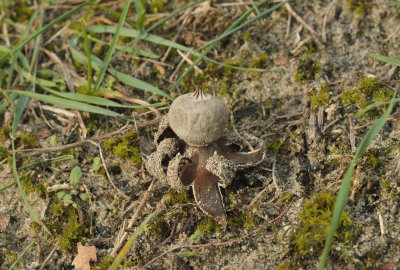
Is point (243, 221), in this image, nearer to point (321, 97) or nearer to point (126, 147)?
point (126, 147)

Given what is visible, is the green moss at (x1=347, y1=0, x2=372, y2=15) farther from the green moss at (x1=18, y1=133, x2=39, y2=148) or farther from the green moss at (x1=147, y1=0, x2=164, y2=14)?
the green moss at (x1=18, y1=133, x2=39, y2=148)

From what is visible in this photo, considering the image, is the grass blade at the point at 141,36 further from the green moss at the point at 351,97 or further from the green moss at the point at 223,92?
the green moss at the point at 351,97

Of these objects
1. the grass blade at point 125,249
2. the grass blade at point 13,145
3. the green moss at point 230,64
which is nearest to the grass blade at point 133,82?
the green moss at point 230,64

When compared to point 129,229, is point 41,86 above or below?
above

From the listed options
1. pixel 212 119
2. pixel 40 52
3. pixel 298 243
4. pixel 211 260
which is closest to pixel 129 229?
pixel 211 260

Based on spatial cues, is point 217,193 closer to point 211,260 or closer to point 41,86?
point 211,260

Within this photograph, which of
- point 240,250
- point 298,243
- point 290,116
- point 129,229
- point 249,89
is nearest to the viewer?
point 298,243

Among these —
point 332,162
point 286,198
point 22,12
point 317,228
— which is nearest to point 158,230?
point 286,198
